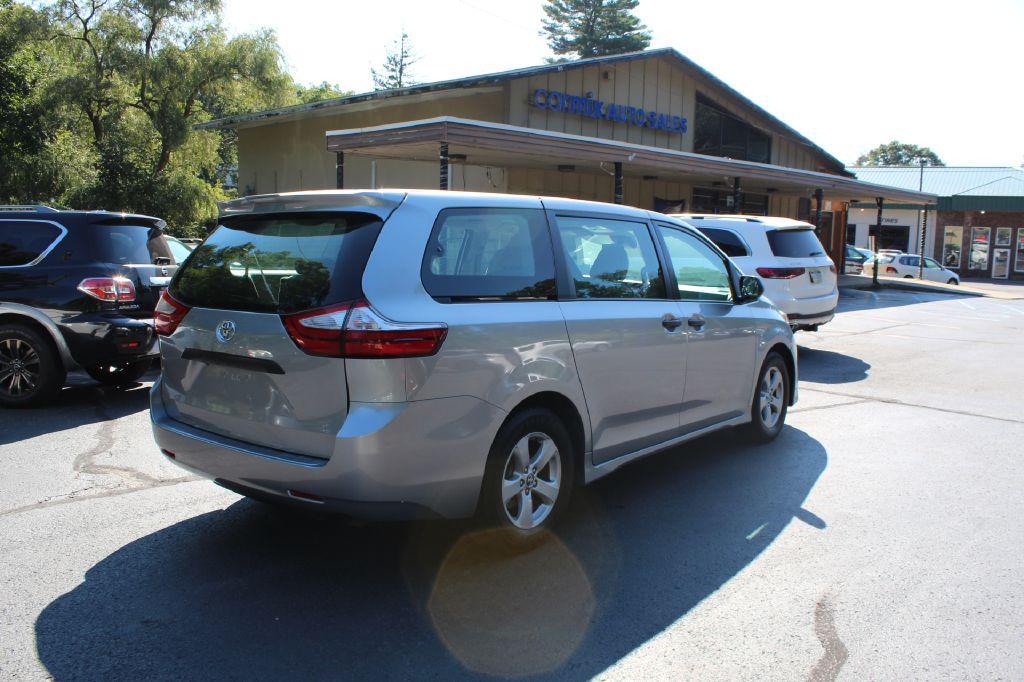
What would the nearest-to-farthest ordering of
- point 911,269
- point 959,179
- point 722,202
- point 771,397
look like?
1. point 771,397
2. point 722,202
3. point 911,269
4. point 959,179

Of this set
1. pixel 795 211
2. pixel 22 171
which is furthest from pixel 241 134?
pixel 795 211

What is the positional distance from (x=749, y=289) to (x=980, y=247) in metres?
44.7

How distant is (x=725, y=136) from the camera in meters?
24.3

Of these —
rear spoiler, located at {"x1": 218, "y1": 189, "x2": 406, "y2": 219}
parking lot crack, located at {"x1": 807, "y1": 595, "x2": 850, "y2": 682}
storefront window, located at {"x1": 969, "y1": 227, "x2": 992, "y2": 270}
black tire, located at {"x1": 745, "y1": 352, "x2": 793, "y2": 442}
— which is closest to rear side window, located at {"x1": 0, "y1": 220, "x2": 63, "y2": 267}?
rear spoiler, located at {"x1": 218, "y1": 189, "x2": 406, "y2": 219}

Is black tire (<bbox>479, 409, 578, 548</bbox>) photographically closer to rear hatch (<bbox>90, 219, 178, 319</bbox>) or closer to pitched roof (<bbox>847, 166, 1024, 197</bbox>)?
rear hatch (<bbox>90, 219, 178, 319</bbox>)

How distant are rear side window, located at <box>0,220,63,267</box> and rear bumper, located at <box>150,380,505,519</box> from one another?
4374mm

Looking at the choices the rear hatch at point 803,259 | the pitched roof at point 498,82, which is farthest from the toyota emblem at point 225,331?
the pitched roof at point 498,82

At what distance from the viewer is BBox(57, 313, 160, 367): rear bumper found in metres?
6.83

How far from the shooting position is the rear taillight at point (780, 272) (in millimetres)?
10312

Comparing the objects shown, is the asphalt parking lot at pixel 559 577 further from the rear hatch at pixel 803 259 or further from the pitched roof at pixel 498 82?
the pitched roof at pixel 498 82

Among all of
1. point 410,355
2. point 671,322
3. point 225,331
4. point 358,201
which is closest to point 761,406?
point 671,322

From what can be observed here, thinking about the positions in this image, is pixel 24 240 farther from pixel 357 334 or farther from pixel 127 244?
pixel 357 334

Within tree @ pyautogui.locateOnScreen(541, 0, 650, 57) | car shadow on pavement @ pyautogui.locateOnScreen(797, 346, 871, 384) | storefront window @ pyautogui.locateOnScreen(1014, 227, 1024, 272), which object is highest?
tree @ pyautogui.locateOnScreen(541, 0, 650, 57)

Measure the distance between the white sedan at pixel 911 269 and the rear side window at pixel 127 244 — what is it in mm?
32529
